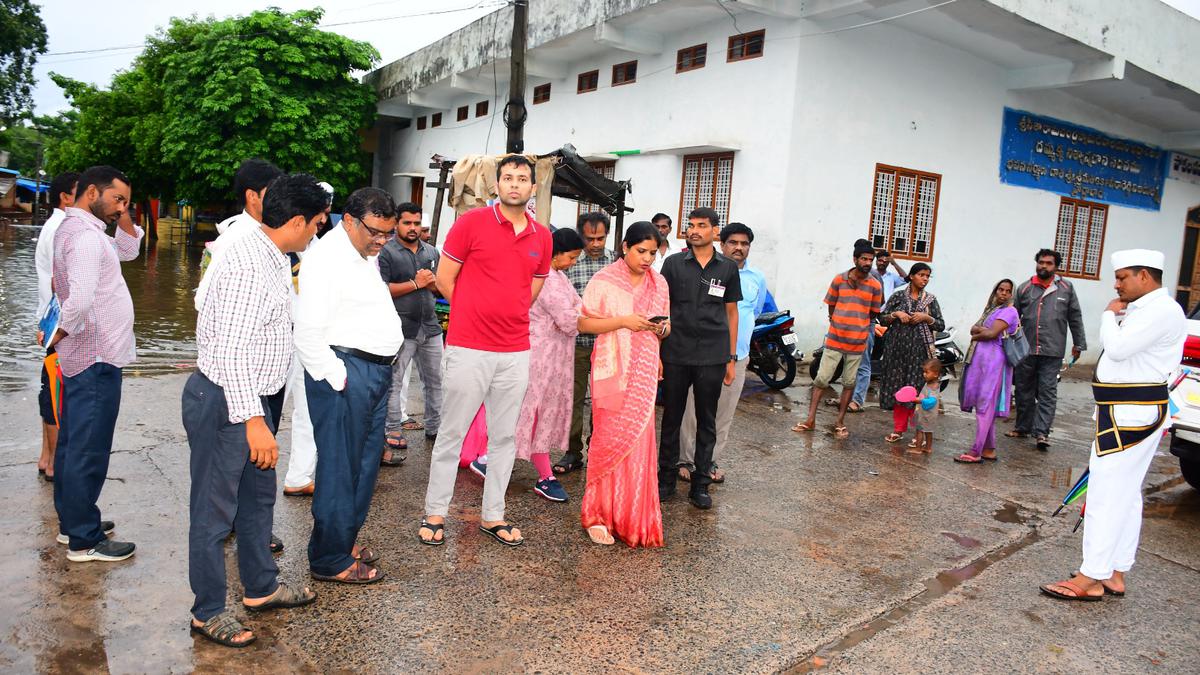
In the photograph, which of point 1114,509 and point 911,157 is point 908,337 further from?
point 911,157

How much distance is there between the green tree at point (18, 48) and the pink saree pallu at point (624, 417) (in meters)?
39.3

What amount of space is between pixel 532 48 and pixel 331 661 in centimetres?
1297

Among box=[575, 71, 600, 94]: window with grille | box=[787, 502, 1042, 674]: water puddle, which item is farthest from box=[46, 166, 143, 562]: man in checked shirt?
box=[575, 71, 600, 94]: window with grille

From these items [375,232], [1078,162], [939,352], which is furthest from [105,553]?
[1078,162]

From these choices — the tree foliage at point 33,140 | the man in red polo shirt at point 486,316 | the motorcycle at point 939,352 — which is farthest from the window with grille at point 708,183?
the tree foliage at point 33,140

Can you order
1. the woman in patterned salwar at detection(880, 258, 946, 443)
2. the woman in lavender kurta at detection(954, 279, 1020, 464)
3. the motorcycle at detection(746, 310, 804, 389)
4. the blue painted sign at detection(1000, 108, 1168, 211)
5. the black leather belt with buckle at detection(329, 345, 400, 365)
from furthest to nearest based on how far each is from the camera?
1. the blue painted sign at detection(1000, 108, 1168, 211)
2. the motorcycle at detection(746, 310, 804, 389)
3. the woman in patterned salwar at detection(880, 258, 946, 443)
4. the woman in lavender kurta at detection(954, 279, 1020, 464)
5. the black leather belt with buckle at detection(329, 345, 400, 365)

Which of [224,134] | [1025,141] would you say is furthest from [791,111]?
[224,134]

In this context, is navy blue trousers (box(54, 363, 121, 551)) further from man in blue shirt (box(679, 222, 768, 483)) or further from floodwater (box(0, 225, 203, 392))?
floodwater (box(0, 225, 203, 392))

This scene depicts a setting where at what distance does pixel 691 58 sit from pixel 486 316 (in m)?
9.22

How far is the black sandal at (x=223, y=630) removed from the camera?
288 centimetres

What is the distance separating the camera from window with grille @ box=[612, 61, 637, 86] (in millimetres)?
13148

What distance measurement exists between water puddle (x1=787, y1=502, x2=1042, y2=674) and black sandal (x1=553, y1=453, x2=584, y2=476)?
94.5 inches

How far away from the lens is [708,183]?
11.7 m

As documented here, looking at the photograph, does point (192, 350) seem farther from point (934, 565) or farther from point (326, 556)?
point (934, 565)
